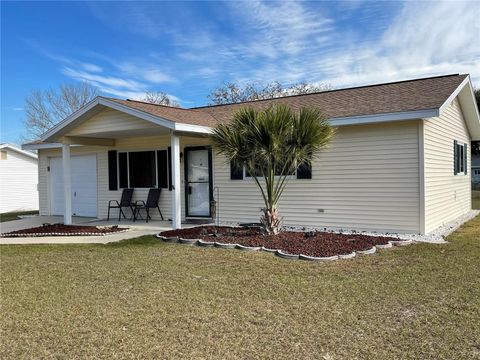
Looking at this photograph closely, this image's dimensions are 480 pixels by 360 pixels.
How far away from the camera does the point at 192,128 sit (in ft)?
32.2

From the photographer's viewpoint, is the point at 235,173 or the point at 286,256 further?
the point at 235,173

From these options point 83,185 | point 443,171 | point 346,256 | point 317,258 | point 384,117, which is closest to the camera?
point 317,258

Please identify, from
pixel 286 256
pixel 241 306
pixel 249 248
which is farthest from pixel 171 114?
pixel 241 306

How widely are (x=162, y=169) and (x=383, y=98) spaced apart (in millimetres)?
6437

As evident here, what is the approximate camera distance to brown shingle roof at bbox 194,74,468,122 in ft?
28.6

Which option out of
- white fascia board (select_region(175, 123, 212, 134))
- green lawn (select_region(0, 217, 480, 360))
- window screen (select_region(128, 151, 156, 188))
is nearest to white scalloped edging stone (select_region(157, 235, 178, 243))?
green lawn (select_region(0, 217, 480, 360))

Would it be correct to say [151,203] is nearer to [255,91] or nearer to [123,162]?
[123,162]

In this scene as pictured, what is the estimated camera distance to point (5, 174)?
21.3m

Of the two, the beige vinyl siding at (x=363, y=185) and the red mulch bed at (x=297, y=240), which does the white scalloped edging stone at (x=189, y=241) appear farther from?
the beige vinyl siding at (x=363, y=185)

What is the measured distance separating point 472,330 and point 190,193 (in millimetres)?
9106

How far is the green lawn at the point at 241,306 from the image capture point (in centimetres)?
340

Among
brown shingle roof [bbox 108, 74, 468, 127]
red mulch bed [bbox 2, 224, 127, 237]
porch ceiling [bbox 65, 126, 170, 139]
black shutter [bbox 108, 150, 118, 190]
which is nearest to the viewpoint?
brown shingle roof [bbox 108, 74, 468, 127]

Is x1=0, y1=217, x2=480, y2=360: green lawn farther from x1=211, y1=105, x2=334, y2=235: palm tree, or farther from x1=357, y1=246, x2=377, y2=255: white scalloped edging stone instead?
x1=211, y1=105, x2=334, y2=235: palm tree

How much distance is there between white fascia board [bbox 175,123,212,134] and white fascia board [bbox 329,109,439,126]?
3054 millimetres
